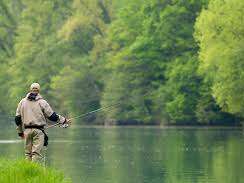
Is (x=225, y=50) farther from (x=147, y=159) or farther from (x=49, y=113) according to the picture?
(x=49, y=113)

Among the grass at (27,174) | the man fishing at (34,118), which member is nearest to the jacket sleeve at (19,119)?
the man fishing at (34,118)

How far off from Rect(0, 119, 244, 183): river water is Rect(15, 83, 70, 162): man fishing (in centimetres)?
458

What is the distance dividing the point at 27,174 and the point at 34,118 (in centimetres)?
278

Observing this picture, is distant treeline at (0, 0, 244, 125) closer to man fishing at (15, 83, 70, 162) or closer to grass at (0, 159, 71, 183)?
man fishing at (15, 83, 70, 162)

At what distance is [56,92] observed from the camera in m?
85.9

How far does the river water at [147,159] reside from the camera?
2761 cm

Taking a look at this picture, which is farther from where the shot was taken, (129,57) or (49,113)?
(129,57)

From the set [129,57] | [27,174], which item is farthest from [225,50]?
[27,174]

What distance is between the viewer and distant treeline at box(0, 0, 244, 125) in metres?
62.5

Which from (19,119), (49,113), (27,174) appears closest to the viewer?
(27,174)

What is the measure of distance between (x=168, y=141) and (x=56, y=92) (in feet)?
126

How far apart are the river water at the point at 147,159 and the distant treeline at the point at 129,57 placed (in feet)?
41.9

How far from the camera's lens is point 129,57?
7875 centimetres

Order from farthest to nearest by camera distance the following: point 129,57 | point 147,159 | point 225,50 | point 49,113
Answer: point 129,57 < point 225,50 < point 147,159 < point 49,113
